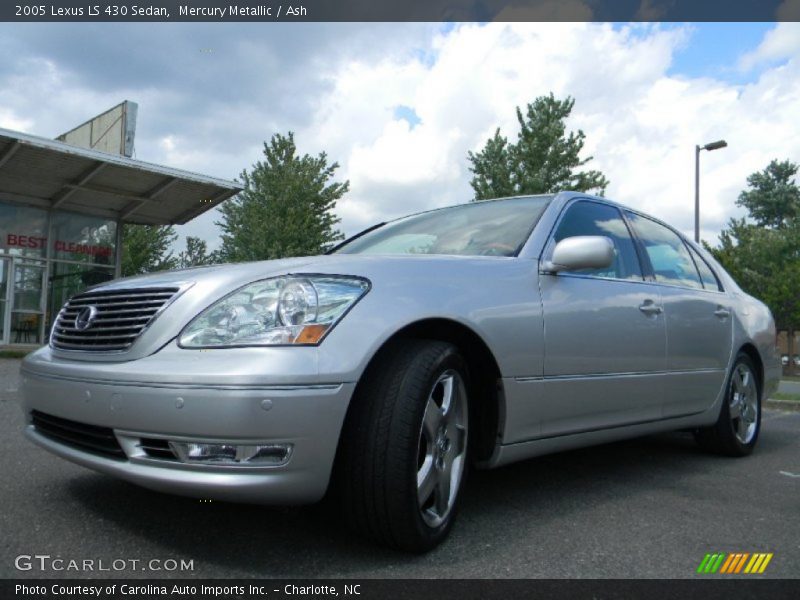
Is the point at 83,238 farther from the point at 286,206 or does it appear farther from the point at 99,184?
the point at 286,206

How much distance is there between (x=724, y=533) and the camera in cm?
272

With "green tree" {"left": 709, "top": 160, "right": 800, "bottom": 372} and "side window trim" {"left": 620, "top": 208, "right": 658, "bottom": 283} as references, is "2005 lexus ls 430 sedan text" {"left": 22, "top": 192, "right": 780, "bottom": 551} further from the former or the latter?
"green tree" {"left": 709, "top": 160, "right": 800, "bottom": 372}

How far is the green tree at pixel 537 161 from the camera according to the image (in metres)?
20.4

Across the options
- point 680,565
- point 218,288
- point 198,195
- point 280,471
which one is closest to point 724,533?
point 680,565

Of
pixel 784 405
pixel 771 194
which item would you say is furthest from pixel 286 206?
pixel 771 194

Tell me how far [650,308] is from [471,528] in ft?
5.25

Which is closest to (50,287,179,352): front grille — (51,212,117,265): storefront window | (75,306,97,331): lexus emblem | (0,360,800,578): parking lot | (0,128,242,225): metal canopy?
(75,306,97,331): lexus emblem

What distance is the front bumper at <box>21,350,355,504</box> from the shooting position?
201 cm

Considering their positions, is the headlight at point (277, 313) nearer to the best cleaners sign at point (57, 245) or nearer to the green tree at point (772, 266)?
the best cleaners sign at point (57, 245)

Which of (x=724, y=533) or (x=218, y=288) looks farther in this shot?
(x=724, y=533)

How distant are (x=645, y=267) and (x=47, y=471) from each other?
10.8 ft

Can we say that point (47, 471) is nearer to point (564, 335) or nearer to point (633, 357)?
point (564, 335)

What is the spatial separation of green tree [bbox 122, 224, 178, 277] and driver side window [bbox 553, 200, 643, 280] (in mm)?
20903

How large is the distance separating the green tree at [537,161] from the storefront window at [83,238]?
10.4m
